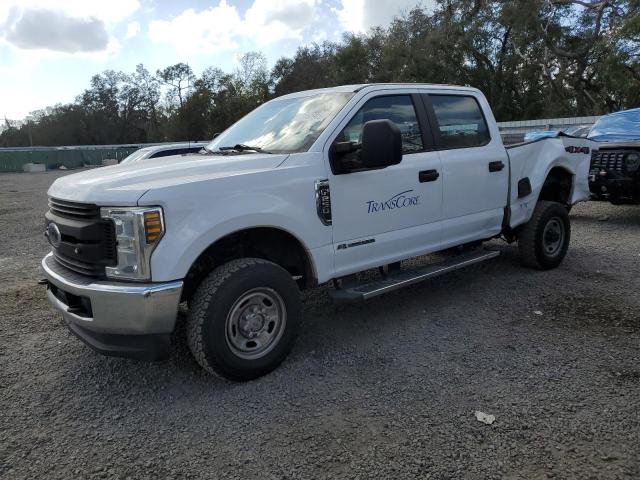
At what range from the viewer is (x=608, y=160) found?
8500mm

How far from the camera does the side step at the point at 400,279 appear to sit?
388 cm

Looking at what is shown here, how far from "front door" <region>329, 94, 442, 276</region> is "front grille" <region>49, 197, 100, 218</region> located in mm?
1615

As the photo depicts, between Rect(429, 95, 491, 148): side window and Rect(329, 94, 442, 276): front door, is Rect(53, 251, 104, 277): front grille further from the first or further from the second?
Rect(429, 95, 491, 148): side window

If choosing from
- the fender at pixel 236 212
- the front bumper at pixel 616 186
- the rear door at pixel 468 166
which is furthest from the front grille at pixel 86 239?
the front bumper at pixel 616 186

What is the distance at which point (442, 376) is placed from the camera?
3.52 meters

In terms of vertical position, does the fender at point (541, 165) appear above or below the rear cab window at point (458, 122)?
below

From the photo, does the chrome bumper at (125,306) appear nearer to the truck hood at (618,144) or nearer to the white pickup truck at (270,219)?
the white pickup truck at (270,219)

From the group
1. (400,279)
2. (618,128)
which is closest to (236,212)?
(400,279)

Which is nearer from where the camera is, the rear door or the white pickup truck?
the white pickup truck

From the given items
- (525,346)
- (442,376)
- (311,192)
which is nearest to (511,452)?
(442,376)

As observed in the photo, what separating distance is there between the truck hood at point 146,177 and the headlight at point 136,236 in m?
0.07

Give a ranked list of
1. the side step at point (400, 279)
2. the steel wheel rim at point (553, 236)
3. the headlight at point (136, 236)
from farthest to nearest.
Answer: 1. the steel wheel rim at point (553, 236)
2. the side step at point (400, 279)
3. the headlight at point (136, 236)

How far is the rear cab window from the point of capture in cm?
469

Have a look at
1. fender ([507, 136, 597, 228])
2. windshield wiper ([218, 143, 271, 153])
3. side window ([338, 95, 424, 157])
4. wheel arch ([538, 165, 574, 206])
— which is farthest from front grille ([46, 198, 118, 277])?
wheel arch ([538, 165, 574, 206])
